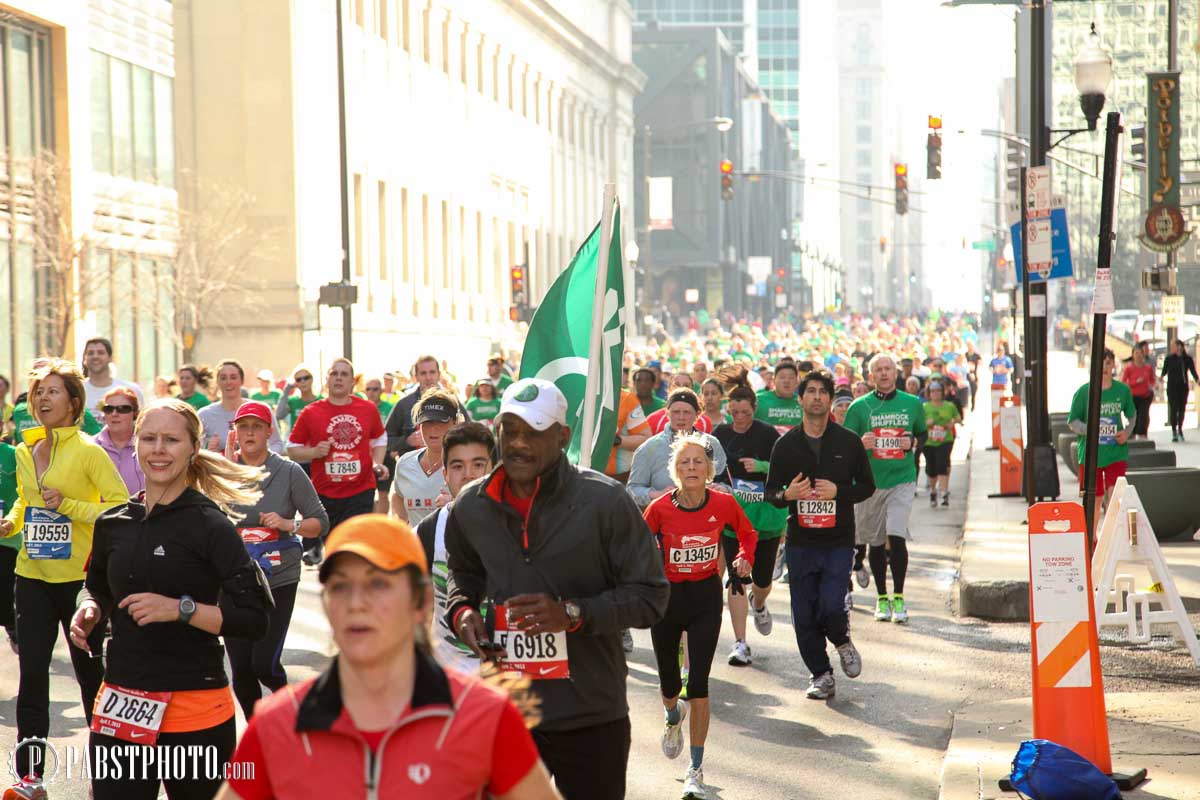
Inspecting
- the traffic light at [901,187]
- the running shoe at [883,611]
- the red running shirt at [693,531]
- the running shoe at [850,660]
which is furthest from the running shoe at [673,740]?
the traffic light at [901,187]

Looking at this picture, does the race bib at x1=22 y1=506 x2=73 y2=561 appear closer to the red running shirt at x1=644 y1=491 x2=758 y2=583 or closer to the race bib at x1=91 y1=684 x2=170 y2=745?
Result: the race bib at x1=91 y1=684 x2=170 y2=745

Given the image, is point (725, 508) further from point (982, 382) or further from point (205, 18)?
point (982, 382)

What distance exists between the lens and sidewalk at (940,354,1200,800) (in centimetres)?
808

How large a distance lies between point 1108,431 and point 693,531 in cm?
831

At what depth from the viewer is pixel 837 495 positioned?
1092cm

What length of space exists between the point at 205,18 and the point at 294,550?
38.5 m

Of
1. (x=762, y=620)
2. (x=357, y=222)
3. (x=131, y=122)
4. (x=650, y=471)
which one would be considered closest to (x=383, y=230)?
(x=357, y=222)

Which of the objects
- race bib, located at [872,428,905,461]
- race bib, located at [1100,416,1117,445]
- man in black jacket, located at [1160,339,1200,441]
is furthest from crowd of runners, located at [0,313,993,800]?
man in black jacket, located at [1160,339,1200,441]

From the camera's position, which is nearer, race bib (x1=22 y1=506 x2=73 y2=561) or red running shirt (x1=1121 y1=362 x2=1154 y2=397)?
race bib (x1=22 y1=506 x2=73 y2=561)

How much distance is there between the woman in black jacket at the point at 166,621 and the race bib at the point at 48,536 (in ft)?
8.07

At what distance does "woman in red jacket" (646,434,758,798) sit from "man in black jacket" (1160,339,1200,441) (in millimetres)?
26718

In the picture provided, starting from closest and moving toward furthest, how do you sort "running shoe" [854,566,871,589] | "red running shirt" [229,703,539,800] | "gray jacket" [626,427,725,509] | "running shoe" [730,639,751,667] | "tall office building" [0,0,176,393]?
"red running shirt" [229,703,539,800]
"gray jacket" [626,427,725,509]
"running shoe" [730,639,751,667]
"running shoe" [854,566,871,589]
"tall office building" [0,0,176,393]

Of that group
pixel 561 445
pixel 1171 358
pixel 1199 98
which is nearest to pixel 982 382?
pixel 1199 98

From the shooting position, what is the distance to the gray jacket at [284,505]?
28.9 ft
